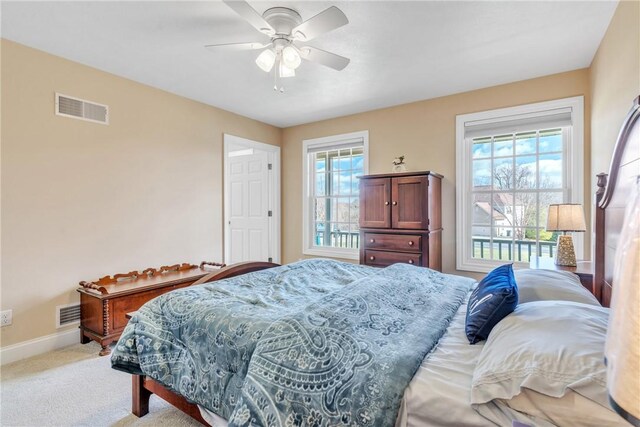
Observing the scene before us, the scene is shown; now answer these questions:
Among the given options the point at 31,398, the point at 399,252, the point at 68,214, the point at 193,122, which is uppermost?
the point at 193,122

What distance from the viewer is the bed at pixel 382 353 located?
36.7 inches

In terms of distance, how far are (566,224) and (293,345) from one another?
2416 mm

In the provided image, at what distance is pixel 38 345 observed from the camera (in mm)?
2713

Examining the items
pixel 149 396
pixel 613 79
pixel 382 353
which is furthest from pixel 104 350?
pixel 613 79

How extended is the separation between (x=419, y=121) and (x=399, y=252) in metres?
1.67

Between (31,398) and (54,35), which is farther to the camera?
(54,35)

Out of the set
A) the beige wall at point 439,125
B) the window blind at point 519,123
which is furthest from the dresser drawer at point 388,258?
the window blind at point 519,123

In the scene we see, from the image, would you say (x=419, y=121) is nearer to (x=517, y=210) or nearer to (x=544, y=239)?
(x=517, y=210)

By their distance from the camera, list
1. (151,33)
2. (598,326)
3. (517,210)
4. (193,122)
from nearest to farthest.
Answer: (598,326), (151,33), (517,210), (193,122)

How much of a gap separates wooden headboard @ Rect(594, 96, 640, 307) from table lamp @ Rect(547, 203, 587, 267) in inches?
16.5

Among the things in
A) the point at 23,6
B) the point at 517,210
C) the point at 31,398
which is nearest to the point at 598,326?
the point at 517,210

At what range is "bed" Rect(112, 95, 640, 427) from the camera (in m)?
0.93

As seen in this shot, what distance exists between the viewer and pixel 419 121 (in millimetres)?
3961

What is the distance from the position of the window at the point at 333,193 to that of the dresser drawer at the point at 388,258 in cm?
Answer: 73
